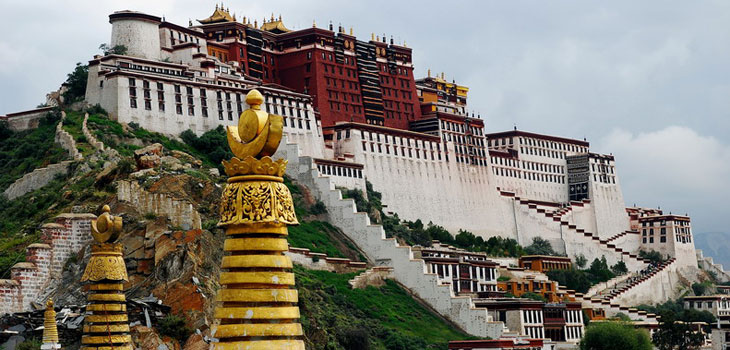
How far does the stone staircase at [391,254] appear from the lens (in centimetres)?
8219

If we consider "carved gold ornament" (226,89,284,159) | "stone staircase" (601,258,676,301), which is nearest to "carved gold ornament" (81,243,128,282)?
"carved gold ornament" (226,89,284,159)

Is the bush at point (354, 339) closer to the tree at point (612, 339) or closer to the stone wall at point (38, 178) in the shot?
the tree at point (612, 339)

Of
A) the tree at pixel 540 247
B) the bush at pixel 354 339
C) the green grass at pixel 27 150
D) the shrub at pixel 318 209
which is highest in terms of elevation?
the green grass at pixel 27 150

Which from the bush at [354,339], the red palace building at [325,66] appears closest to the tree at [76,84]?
the red palace building at [325,66]

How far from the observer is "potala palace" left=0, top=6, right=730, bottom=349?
288ft

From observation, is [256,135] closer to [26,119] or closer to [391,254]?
[391,254]

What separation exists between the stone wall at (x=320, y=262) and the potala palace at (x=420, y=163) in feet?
1.29

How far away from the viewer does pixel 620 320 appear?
9250cm

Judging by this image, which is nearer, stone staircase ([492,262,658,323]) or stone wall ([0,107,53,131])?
stone wall ([0,107,53,131])

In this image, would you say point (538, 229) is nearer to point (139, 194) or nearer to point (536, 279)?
point (536, 279)

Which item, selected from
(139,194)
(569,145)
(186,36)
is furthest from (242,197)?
(569,145)

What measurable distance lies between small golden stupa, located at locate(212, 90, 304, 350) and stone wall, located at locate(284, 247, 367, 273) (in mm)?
64167

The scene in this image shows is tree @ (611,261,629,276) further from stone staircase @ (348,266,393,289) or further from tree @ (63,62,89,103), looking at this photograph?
tree @ (63,62,89,103)

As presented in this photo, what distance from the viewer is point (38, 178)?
7644 cm
